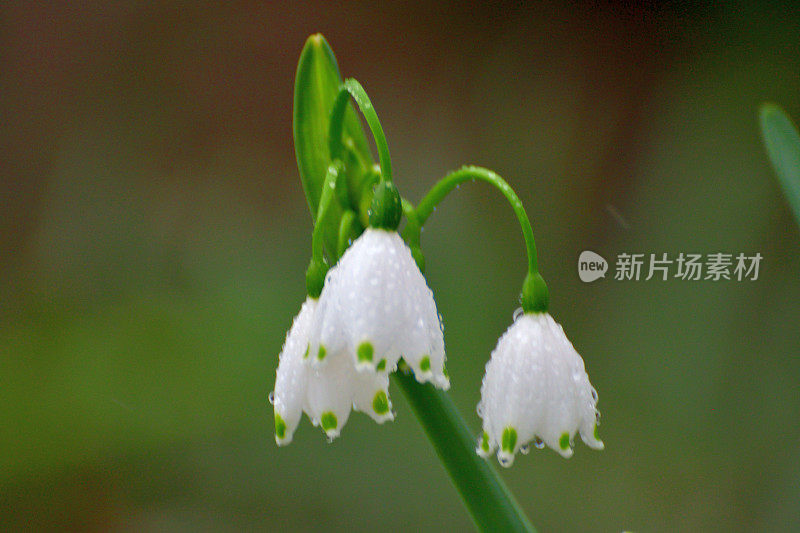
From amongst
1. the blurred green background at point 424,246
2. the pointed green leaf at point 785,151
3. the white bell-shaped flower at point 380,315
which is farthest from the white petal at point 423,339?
the blurred green background at point 424,246

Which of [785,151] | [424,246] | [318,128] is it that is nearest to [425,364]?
[318,128]

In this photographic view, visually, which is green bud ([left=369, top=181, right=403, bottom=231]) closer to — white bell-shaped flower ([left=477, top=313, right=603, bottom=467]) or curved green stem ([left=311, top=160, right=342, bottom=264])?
curved green stem ([left=311, top=160, right=342, bottom=264])

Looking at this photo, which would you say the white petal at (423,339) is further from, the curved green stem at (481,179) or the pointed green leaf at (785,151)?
the pointed green leaf at (785,151)

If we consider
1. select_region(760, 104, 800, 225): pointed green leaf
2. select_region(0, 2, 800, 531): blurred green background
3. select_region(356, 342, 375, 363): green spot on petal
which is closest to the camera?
select_region(356, 342, 375, 363): green spot on petal

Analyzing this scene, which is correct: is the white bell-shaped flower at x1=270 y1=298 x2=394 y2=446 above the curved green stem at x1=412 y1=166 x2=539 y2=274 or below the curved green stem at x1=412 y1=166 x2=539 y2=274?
below

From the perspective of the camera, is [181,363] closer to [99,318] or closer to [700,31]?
[99,318]

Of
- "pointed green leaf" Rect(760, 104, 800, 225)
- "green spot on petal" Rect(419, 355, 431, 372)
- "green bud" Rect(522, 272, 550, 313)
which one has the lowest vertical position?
"green spot on petal" Rect(419, 355, 431, 372)

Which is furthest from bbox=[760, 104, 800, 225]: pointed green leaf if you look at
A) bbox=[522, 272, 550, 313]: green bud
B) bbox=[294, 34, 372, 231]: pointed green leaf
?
bbox=[294, 34, 372, 231]: pointed green leaf

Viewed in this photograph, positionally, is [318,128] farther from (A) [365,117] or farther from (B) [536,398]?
(B) [536,398]
